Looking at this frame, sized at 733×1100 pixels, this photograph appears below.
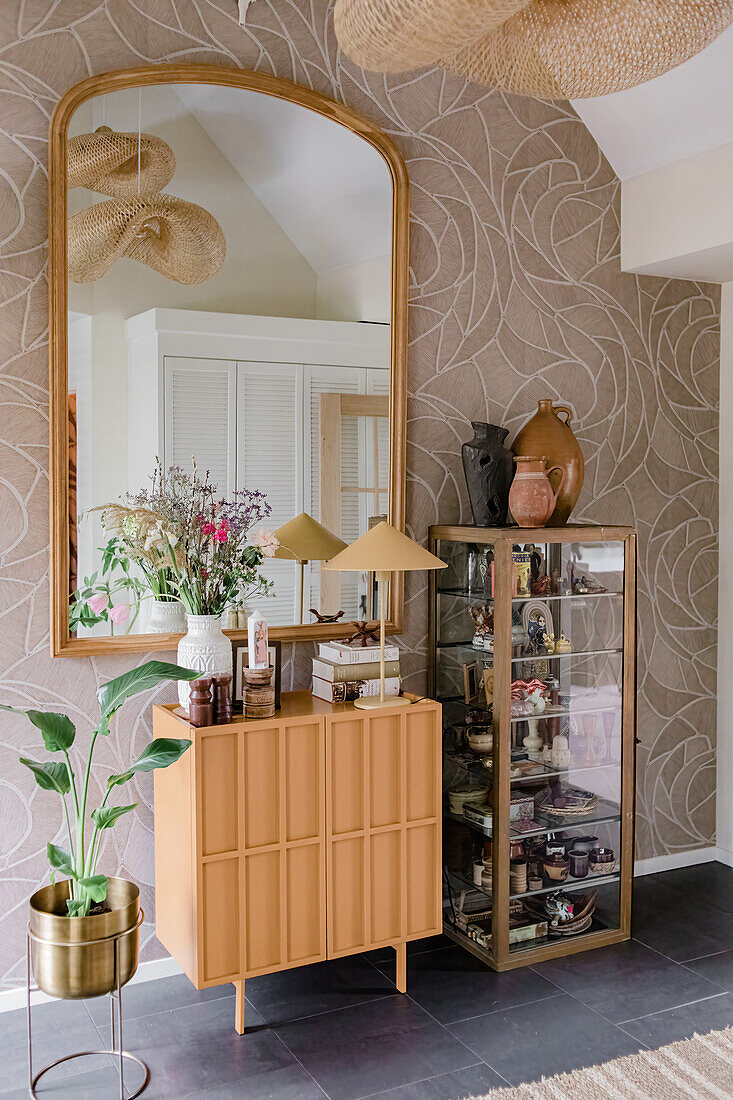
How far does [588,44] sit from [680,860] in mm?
3089

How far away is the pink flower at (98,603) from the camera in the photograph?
2678mm

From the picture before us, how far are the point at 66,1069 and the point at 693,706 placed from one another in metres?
2.62

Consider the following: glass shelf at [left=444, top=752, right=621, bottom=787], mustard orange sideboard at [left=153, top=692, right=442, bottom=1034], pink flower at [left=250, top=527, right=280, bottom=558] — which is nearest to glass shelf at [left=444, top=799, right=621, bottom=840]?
glass shelf at [left=444, top=752, right=621, bottom=787]

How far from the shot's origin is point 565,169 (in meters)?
3.40

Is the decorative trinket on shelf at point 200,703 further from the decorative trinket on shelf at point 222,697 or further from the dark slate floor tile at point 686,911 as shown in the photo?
the dark slate floor tile at point 686,911

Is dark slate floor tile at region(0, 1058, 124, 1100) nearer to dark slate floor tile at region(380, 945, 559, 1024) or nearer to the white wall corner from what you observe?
dark slate floor tile at region(380, 945, 559, 1024)

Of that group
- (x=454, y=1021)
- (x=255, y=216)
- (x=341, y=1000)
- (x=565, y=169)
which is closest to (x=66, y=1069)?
(x=341, y=1000)

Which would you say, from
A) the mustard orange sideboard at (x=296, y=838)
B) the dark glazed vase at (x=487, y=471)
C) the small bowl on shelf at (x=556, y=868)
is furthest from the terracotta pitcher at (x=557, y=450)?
the small bowl on shelf at (x=556, y=868)

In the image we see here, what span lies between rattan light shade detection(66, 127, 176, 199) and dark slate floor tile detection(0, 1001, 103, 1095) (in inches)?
90.6

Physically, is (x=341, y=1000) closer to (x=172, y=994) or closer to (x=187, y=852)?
(x=172, y=994)

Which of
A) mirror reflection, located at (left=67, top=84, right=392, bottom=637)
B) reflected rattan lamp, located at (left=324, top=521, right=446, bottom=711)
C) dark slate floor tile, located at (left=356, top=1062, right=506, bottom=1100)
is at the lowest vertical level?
dark slate floor tile, located at (left=356, top=1062, right=506, bottom=1100)

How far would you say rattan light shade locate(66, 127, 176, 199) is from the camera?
8.54ft

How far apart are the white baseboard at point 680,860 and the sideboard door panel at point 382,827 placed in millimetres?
1263

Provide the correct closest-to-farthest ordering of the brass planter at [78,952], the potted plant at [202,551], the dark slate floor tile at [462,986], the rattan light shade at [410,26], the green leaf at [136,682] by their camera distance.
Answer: the rattan light shade at [410,26] → the brass planter at [78,952] → the green leaf at [136,682] → the potted plant at [202,551] → the dark slate floor tile at [462,986]
